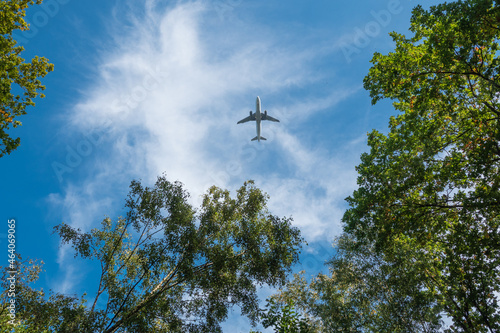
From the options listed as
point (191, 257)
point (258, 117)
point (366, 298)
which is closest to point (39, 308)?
point (191, 257)

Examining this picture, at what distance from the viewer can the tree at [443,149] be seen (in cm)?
1160

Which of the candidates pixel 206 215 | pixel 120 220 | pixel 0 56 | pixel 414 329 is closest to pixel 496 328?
pixel 414 329

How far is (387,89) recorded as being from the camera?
13648 millimetres

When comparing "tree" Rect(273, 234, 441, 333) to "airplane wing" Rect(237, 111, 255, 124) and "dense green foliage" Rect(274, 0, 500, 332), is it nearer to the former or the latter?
"dense green foliage" Rect(274, 0, 500, 332)

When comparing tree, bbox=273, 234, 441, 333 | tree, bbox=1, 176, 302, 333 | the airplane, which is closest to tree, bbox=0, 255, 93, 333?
tree, bbox=1, 176, 302, 333

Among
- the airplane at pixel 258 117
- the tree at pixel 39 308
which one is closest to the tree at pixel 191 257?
the tree at pixel 39 308

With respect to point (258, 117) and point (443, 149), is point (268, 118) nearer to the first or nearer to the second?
point (258, 117)

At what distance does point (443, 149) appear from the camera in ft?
44.4

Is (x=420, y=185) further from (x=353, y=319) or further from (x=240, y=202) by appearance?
(x=353, y=319)

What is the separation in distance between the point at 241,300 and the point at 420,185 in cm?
1356

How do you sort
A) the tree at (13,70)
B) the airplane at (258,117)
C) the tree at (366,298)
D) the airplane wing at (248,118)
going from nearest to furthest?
the tree at (13,70) < the tree at (366,298) < the airplane at (258,117) < the airplane wing at (248,118)

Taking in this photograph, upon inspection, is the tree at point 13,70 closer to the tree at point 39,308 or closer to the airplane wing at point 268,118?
the tree at point 39,308

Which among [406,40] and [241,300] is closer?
[406,40]

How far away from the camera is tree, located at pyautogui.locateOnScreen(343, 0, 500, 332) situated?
38.1 ft
